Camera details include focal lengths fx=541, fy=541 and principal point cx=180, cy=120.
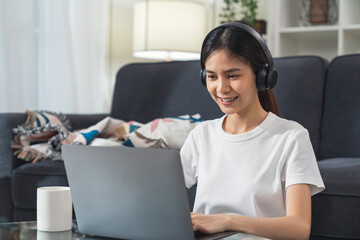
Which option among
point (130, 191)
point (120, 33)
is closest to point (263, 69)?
point (130, 191)

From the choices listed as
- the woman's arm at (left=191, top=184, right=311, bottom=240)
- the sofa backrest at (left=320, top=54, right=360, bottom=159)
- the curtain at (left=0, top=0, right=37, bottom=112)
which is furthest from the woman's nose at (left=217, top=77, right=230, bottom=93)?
the curtain at (left=0, top=0, right=37, bottom=112)

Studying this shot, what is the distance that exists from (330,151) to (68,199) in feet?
4.07

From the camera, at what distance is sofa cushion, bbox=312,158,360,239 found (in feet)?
4.95

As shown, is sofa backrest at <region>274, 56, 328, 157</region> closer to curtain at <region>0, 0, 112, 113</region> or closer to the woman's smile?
the woman's smile

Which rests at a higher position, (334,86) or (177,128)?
(334,86)

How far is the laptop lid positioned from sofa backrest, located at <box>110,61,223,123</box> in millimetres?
1276

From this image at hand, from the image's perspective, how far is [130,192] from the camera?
86cm

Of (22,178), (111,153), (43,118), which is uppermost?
(111,153)

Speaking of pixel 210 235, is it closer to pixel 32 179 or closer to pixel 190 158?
pixel 190 158

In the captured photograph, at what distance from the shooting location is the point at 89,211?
0.93m

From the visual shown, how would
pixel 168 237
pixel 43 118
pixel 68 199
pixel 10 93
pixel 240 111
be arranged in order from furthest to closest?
pixel 10 93 < pixel 43 118 < pixel 240 111 < pixel 68 199 < pixel 168 237

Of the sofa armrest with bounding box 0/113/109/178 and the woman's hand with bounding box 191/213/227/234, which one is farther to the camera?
the sofa armrest with bounding box 0/113/109/178

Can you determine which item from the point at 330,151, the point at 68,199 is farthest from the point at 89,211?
the point at 330,151

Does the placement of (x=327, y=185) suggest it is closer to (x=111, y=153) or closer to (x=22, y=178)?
(x=111, y=153)
